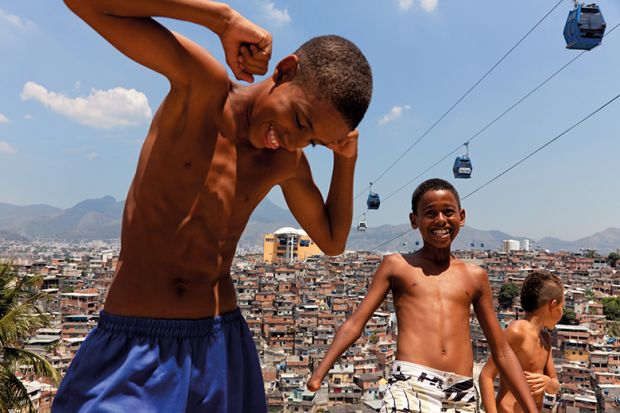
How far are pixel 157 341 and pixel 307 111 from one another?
49 centimetres

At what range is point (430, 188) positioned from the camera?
1.86 metres

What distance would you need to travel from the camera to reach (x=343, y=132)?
101cm

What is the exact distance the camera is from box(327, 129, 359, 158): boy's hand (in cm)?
116

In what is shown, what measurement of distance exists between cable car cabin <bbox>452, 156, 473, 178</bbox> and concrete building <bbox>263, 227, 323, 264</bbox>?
234 feet

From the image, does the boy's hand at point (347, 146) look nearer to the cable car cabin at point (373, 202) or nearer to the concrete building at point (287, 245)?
the cable car cabin at point (373, 202)

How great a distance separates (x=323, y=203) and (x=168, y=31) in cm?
62

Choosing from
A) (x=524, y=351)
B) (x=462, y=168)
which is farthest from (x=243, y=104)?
Answer: (x=462, y=168)

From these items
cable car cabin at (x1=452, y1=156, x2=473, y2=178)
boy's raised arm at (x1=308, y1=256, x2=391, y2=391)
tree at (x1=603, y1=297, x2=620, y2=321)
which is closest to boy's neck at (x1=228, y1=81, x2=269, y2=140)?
boy's raised arm at (x1=308, y1=256, x2=391, y2=391)

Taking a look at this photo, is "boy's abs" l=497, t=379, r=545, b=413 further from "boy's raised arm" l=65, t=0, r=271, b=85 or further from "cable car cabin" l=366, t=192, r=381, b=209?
"cable car cabin" l=366, t=192, r=381, b=209

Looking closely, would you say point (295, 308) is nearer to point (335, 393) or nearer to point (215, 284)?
point (335, 393)

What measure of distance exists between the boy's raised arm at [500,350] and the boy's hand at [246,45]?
50.8 inches

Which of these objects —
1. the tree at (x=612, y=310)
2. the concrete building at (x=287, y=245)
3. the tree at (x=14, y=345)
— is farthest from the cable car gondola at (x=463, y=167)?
the concrete building at (x=287, y=245)

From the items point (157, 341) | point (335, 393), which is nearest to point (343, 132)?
point (157, 341)

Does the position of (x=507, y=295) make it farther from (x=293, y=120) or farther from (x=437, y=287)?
(x=293, y=120)
